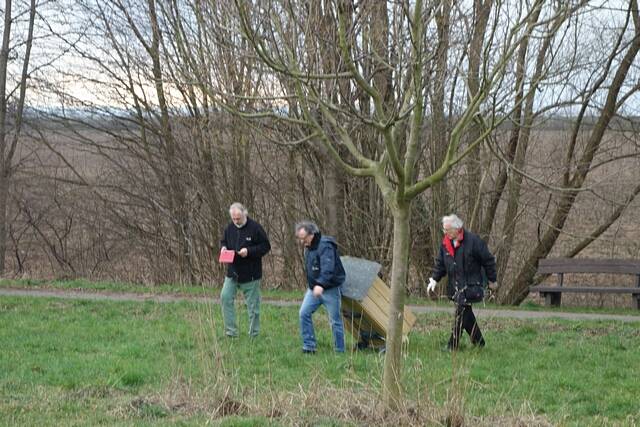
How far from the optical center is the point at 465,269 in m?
11.2

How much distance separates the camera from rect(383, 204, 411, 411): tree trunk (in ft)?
23.2

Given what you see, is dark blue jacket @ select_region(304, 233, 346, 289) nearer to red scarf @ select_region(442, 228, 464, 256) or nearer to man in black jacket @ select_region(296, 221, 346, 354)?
man in black jacket @ select_region(296, 221, 346, 354)

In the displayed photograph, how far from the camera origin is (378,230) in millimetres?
21672

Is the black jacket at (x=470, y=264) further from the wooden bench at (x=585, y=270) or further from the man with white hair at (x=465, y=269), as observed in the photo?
the wooden bench at (x=585, y=270)

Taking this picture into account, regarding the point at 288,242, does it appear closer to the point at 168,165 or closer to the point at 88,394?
the point at 168,165

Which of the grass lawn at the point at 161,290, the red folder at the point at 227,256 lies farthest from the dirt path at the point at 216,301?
the red folder at the point at 227,256

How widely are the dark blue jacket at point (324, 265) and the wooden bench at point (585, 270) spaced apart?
9.22 m

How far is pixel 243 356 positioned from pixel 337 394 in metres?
3.36

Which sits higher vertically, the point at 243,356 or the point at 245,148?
the point at 245,148

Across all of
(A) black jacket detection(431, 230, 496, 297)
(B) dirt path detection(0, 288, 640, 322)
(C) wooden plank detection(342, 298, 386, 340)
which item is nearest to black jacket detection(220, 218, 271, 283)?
(C) wooden plank detection(342, 298, 386, 340)

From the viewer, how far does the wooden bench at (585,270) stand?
61.4 feet

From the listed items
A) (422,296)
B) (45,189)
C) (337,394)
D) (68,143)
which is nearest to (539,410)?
(337,394)

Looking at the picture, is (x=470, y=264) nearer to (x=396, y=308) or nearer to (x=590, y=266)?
(x=396, y=308)

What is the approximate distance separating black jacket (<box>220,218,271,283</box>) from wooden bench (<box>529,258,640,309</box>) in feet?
28.7
